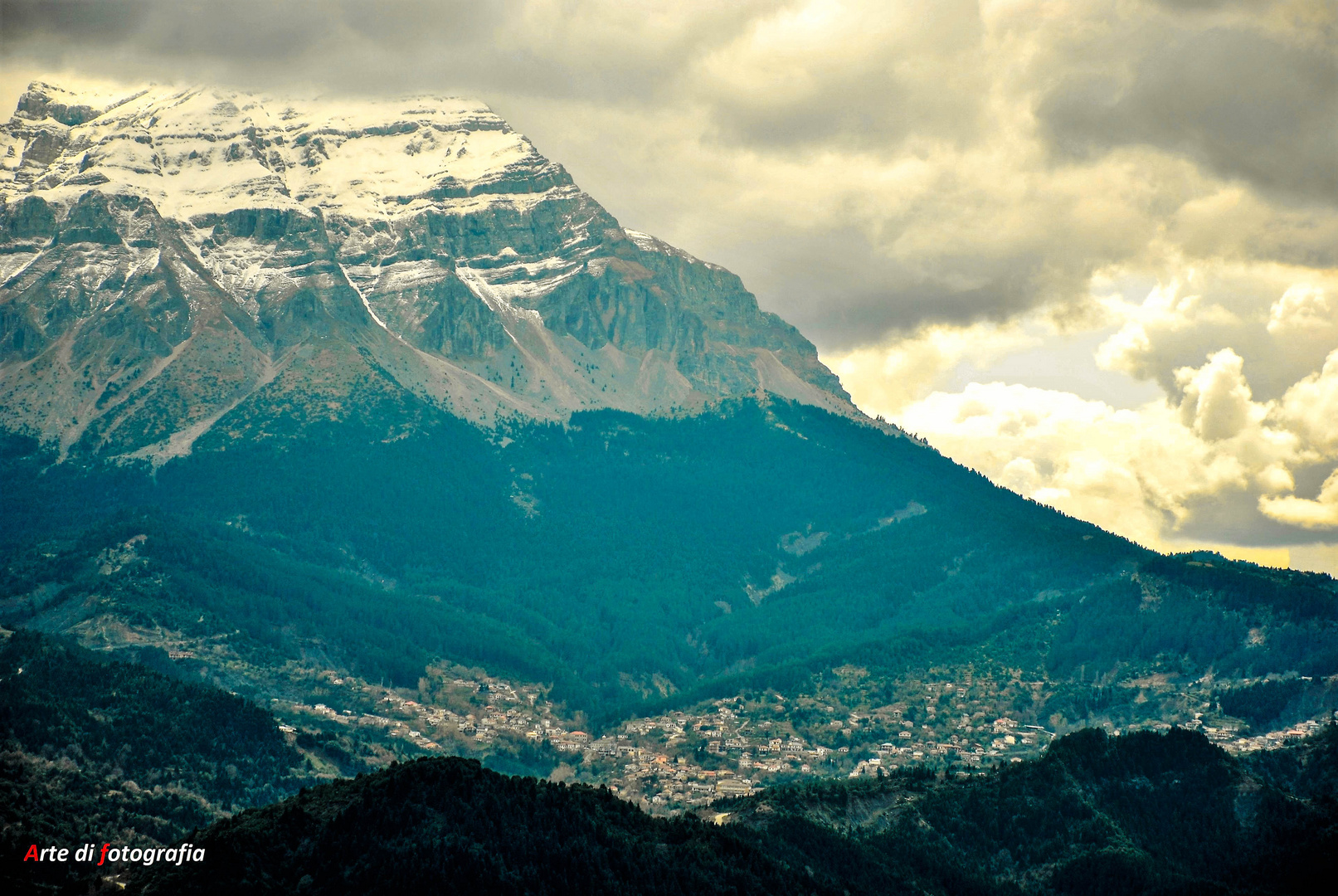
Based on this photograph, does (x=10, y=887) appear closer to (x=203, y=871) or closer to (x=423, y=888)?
(x=203, y=871)

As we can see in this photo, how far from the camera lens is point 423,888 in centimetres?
19800

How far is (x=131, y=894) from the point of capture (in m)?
196

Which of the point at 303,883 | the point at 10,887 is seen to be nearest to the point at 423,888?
the point at 303,883

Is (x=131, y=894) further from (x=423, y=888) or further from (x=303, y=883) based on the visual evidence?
(x=423, y=888)

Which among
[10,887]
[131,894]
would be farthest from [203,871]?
[10,887]

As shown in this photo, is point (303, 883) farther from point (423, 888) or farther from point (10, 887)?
point (10, 887)

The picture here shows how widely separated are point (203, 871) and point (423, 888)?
76.5ft

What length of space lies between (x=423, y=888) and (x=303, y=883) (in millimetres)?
13240

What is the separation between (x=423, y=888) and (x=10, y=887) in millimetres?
44896

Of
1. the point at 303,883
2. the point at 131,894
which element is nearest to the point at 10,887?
the point at 131,894

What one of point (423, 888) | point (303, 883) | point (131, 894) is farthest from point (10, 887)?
point (423, 888)

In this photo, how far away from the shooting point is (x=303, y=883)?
7849 inches

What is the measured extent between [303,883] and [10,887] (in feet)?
104

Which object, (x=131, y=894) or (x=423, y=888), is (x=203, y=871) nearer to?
(x=131, y=894)
